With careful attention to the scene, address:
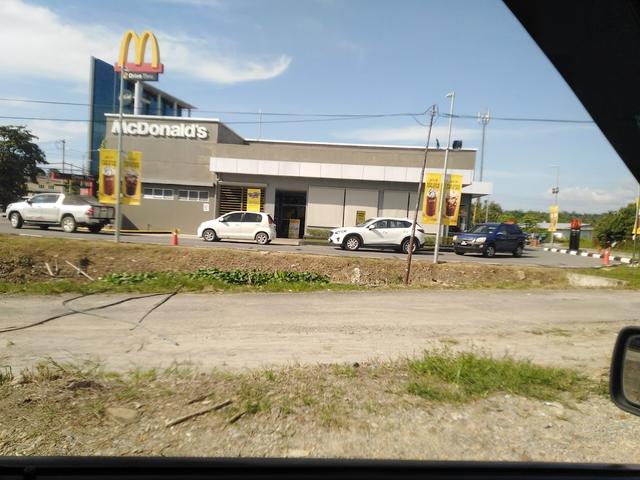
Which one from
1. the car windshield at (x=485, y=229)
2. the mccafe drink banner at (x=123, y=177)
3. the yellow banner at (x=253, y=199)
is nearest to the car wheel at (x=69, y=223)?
the mccafe drink banner at (x=123, y=177)

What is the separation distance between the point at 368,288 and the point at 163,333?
6.74 m

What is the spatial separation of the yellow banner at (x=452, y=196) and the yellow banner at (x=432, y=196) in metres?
0.35

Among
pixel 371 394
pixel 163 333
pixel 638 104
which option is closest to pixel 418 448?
pixel 371 394

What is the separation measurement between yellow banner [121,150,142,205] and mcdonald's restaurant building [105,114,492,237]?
489 inches

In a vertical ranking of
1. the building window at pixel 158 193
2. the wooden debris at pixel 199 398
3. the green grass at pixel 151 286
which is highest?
the building window at pixel 158 193

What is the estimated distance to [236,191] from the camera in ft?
105

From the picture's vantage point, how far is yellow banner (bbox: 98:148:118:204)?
18.7m

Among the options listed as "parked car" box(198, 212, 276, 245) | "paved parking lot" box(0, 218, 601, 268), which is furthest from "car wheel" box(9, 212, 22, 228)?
"parked car" box(198, 212, 276, 245)

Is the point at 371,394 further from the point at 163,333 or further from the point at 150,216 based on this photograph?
the point at 150,216

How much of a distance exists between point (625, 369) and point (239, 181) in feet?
102

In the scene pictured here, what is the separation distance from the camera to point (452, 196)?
1764cm

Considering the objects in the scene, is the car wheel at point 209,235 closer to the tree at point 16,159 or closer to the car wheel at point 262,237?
the car wheel at point 262,237

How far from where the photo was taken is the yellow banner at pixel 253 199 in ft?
103

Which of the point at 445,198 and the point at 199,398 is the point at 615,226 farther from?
the point at 199,398
